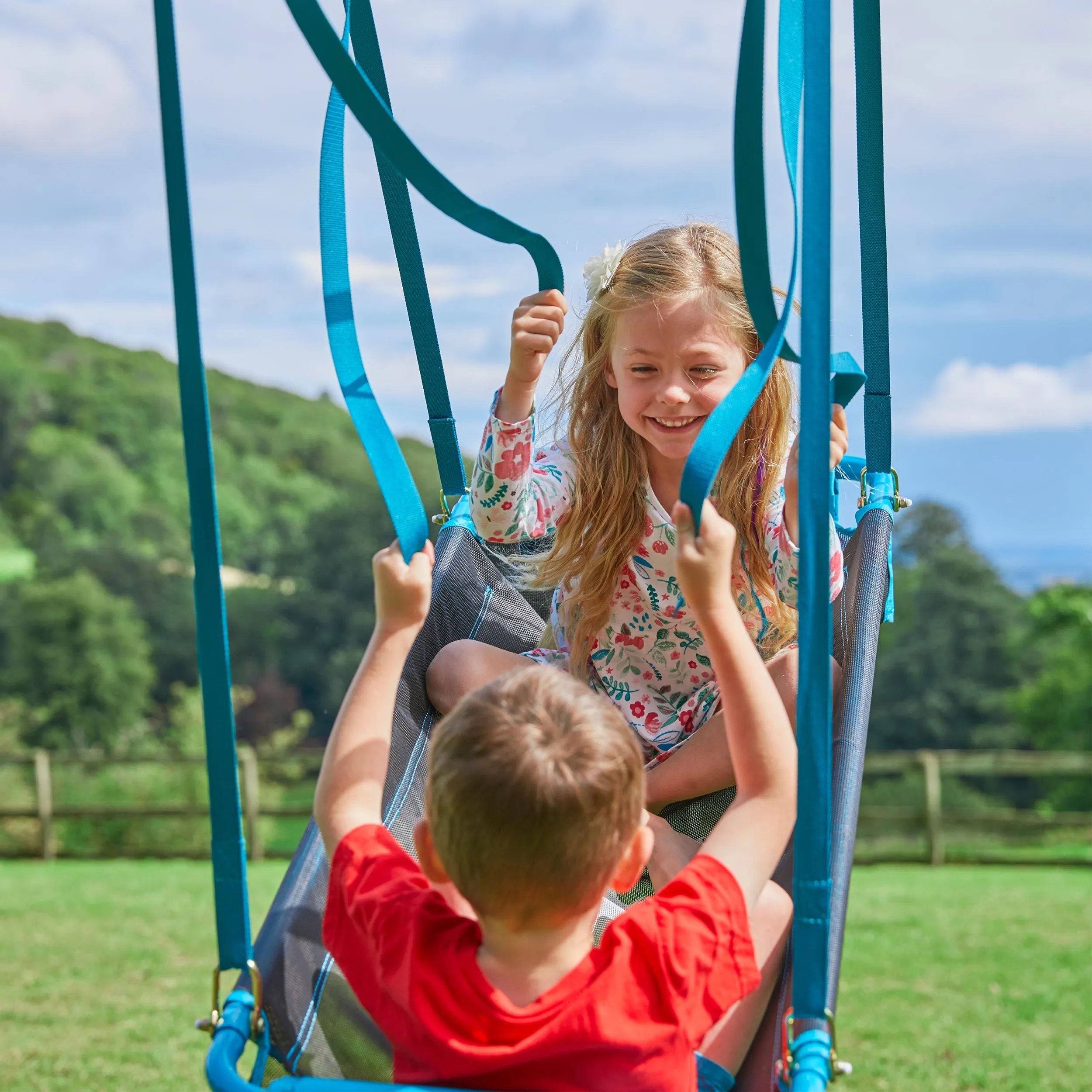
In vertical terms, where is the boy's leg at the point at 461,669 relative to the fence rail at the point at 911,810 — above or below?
above

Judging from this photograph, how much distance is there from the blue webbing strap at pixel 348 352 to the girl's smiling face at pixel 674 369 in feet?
1.76

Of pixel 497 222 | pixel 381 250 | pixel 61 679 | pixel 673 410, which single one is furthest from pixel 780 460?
pixel 61 679

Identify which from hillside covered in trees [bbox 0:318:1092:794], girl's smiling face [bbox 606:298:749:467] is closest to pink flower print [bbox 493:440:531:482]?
girl's smiling face [bbox 606:298:749:467]

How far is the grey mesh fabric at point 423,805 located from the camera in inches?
54.5

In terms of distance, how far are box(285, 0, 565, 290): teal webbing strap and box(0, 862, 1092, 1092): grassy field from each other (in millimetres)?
3133

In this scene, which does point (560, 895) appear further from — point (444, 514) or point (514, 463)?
point (444, 514)

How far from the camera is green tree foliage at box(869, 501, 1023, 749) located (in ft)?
64.5

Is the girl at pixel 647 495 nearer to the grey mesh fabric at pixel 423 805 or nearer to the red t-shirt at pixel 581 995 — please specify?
the grey mesh fabric at pixel 423 805

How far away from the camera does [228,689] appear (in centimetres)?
124

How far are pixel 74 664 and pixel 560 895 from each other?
20.4 meters

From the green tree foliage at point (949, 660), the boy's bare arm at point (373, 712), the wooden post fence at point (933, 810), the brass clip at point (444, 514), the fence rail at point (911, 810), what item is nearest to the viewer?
the boy's bare arm at point (373, 712)

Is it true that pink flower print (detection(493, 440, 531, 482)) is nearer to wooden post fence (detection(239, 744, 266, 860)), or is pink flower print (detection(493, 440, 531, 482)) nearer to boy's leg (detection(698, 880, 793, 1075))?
boy's leg (detection(698, 880, 793, 1075))

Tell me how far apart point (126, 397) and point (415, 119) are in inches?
1113

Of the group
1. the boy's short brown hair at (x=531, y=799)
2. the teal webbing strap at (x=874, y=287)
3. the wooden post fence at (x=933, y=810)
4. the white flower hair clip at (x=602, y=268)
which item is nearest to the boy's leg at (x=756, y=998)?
the boy's short brown hair at (x=531, y=799)
